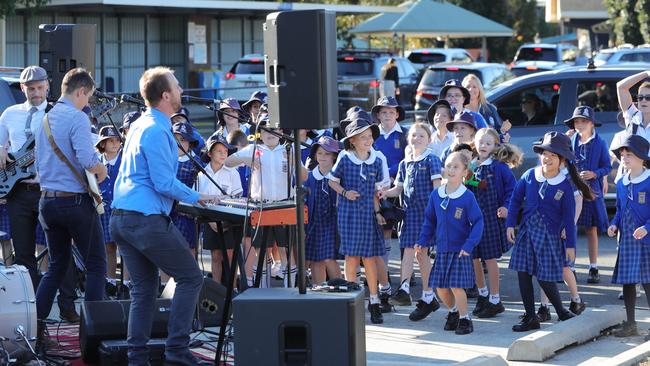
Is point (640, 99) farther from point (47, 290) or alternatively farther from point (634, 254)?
point (47, 290)

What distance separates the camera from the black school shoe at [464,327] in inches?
356

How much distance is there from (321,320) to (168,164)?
1383mm

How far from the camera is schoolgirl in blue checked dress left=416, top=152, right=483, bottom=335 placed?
9047 mm

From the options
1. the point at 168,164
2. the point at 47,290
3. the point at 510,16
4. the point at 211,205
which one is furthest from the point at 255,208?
the point at 510,16

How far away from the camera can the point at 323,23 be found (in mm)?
6957

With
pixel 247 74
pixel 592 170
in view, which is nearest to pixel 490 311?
pixel 592 170

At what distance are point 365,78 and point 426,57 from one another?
8824 mm

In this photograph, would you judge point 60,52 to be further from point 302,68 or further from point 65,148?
point 302,68

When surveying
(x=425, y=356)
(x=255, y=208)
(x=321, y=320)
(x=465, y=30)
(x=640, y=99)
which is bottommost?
(x=425, y=356)

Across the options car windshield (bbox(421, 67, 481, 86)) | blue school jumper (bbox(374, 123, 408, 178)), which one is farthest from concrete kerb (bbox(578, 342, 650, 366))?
car windshield (bbox(421, 67, 481, 86))

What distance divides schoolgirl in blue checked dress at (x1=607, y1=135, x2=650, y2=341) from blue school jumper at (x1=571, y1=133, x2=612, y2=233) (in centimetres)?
201

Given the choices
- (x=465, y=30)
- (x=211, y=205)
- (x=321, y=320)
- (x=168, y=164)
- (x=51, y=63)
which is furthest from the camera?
(x=465, y=30)

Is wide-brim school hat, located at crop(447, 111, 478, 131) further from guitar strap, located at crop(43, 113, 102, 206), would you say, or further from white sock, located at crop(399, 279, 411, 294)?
guitar strap, located at crop(43, 113, 102, 206)

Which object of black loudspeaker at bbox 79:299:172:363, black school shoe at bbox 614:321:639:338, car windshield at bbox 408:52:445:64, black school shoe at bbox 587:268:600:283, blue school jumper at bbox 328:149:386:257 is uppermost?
car windshield at bbox 408:52:445:64
